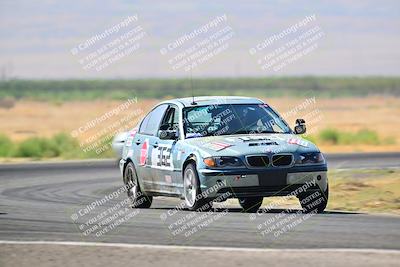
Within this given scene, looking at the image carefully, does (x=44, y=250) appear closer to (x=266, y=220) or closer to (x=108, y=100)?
(x=266, y=220)

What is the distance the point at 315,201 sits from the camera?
17.4 m

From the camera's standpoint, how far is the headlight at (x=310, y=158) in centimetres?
1703

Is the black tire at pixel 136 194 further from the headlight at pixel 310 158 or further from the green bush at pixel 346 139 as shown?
the green bush at pixel 346 139

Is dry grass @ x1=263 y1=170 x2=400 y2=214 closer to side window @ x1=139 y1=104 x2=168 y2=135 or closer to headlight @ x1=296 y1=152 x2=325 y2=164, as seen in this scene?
headlight @ x1=296 y1=152 x2=325 y2=164

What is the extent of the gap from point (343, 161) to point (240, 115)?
14.7 m

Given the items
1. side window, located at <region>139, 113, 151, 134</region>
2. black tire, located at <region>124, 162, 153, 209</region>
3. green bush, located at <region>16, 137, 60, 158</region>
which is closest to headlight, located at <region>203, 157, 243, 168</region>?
black tire, located at <region>124, 162, 153, 209</region>

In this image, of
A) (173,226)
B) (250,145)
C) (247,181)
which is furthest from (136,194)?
(173,226)

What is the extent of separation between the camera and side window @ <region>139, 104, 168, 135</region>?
1924 centimetres

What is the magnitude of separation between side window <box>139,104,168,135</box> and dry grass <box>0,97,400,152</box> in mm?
22079

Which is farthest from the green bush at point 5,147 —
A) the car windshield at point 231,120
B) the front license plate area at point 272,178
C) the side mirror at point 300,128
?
the front license plate area at point 272,178

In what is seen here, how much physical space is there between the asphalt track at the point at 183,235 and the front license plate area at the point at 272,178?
474mm

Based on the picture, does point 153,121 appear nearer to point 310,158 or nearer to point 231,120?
point 231,120

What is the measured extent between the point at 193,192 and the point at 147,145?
213 centimetres

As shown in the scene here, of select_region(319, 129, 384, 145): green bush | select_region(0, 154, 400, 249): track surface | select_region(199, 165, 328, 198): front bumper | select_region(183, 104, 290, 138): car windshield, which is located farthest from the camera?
select_region(319, 129, 384, 145): green bush
